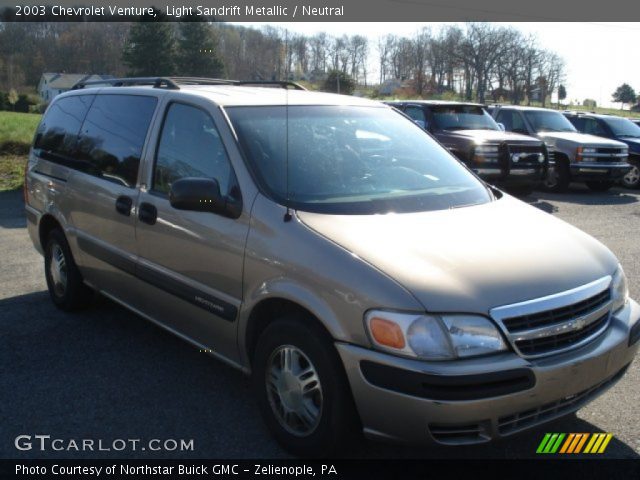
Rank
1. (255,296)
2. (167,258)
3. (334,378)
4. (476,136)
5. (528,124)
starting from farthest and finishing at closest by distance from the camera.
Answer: (528,124), (476,136), (167,258), (255,296), (334,378)

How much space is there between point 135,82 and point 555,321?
12.3ft

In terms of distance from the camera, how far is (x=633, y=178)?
15.9 m

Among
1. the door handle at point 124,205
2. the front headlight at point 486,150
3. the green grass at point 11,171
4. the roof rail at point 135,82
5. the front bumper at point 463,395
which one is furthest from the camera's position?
the green grass at point 11,171

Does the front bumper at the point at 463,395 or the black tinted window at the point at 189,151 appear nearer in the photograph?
the front bumper at the point at 463,395

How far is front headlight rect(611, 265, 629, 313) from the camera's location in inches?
127

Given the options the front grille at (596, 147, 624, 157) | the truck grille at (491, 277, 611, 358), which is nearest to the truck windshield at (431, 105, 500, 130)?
the front grille at (596, 147, 624, 157)

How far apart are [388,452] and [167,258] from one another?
5.78 feet

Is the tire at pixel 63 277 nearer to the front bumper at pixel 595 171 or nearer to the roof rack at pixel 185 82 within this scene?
the roof rack at pixel 185 82

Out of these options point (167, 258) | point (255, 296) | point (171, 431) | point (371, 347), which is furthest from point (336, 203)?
point (171, 431)

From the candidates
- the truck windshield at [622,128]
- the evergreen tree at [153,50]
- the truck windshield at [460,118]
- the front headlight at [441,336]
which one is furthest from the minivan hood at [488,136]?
the evergreen tree at [153,50]

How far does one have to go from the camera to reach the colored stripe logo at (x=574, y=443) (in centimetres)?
326

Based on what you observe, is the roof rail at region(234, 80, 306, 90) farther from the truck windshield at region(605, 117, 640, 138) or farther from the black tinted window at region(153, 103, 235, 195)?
the truck windshield at region(605, 117, 640, 138)

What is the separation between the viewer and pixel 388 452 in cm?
325

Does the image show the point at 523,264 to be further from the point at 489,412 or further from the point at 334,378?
the point at 334,378
